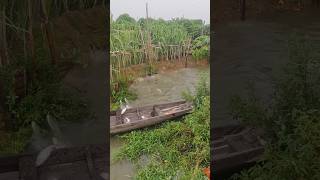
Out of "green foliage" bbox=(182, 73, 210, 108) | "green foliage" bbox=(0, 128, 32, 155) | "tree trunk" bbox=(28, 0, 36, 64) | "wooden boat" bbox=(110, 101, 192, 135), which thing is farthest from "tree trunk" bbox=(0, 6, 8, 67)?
"green foliage" bbox=(182, 73, 210, 108)

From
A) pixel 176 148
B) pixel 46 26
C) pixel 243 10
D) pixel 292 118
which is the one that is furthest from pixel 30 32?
pixel 292 118

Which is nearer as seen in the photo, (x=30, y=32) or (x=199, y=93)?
(x=30, y=32)

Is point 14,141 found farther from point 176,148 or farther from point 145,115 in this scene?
point 176,148

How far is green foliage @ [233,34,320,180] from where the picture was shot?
2.22m

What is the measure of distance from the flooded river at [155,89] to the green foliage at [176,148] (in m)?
0.06

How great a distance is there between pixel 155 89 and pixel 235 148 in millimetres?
516

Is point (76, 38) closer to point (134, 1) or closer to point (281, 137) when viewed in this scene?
point (134, 1)

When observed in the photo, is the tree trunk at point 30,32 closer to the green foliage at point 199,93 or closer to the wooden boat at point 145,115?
the wooden boat at point 145,115

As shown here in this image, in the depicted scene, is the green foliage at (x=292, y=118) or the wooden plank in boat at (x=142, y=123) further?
the wooden plank in boat at (x=142, y=123)

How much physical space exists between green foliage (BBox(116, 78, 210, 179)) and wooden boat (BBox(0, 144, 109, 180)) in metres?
→ 0.15

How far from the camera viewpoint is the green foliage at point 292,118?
2223 millimetres

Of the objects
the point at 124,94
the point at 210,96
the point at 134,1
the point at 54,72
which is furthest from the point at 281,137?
the point at 54,72

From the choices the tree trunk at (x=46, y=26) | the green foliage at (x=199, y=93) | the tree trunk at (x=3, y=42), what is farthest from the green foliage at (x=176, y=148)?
the tree trunk at (x=3, y=42)

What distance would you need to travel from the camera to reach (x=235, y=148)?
253cm
